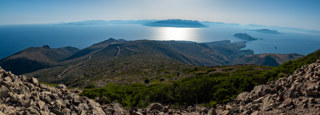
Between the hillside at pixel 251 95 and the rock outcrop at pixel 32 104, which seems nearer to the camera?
the rock outcrop at pixel 32 104

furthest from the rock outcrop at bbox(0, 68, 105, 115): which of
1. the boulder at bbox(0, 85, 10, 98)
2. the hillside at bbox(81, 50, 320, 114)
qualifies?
the hillside at bbox(81, 50, 320, 114)

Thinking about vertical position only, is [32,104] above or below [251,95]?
above

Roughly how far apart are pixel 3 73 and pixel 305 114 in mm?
20330

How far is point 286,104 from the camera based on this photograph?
928 centimetres

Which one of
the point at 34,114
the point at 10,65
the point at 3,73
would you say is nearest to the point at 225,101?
the point at 34,114

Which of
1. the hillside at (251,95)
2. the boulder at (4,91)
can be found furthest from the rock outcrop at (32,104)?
the hillside at (251,95)

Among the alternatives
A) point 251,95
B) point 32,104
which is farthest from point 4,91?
point 251,95

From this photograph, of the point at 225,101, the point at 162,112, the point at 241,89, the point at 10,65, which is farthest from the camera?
the point at 10,65

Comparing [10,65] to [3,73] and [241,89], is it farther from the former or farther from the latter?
[241,89]

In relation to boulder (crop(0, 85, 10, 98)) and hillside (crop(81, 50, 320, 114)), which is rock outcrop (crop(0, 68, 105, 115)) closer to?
boulder (crop(0, 85, 10, 98))

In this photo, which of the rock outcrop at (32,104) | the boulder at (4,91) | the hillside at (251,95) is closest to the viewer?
the rock outcrop at (32,104)

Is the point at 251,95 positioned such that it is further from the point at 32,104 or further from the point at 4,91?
the point at 4,91

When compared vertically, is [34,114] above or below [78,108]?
above

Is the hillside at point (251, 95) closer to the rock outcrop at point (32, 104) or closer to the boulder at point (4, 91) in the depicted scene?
the rock outcrop at point (32, 104)
